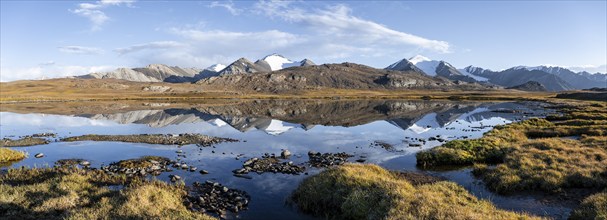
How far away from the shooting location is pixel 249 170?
3350 centimetres

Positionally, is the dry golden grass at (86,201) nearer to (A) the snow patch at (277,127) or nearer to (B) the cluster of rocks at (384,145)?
(B) the cluster of rocks at (384,145)

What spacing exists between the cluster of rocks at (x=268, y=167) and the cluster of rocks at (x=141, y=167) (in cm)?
675

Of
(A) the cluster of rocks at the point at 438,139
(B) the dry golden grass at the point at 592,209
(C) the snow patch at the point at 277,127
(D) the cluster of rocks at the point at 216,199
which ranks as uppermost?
(B) the dry golden grass at the point at 592,209

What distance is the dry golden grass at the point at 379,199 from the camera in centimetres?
1803

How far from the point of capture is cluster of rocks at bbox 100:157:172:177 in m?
31.7

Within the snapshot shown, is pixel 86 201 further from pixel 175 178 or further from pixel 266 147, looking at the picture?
pixel 266 147

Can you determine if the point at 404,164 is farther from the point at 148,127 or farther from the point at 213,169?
the point at 148,127

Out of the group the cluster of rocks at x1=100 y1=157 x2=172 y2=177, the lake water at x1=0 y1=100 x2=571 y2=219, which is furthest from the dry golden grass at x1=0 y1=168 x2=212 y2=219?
the cluster of rocks at x1=100 y1=157 x2=172 y2=177

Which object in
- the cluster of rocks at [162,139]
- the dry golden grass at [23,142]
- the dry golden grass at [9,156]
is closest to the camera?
the dry golden grass at [9,156]

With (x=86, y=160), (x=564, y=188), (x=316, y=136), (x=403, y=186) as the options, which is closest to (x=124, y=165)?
(x=86, y=160)

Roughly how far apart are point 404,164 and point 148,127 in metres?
49.5

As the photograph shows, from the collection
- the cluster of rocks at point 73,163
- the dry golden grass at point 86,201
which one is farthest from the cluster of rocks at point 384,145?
the cluster of rocks at point 73,163

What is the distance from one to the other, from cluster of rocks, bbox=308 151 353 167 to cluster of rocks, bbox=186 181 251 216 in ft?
36.6

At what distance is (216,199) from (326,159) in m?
15.8
